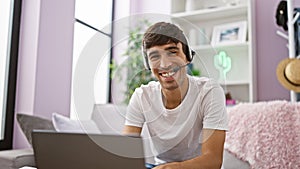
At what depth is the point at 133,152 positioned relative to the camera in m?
0.54

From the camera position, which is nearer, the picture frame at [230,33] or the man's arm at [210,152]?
the man's arm at [210,152]

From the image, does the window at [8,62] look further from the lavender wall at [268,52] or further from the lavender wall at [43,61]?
the lavender wall at [268,52]

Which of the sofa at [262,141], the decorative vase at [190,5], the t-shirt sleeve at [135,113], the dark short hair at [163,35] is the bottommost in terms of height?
the sofa at [262,141]

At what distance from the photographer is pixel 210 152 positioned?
0.86 metres

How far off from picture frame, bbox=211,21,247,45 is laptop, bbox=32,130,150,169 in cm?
189

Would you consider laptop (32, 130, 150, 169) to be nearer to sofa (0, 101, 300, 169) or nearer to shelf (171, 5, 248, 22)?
sofa (0, 101, 300, 169)

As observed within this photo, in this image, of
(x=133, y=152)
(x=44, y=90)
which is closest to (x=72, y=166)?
(x=133, y=152)

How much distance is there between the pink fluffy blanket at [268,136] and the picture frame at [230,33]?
0.94 m

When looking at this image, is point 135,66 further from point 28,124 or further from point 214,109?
point 28,124

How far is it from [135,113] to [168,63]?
0.26 metres

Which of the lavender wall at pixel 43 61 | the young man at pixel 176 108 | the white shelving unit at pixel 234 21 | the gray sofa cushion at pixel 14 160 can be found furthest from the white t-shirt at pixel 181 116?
the white shelving unit at pixel 234 21

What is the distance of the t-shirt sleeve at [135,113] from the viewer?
2.85 ft

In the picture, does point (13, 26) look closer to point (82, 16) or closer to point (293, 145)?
point (82, 16)

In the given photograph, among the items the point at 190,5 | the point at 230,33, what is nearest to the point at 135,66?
the point at 230,33
